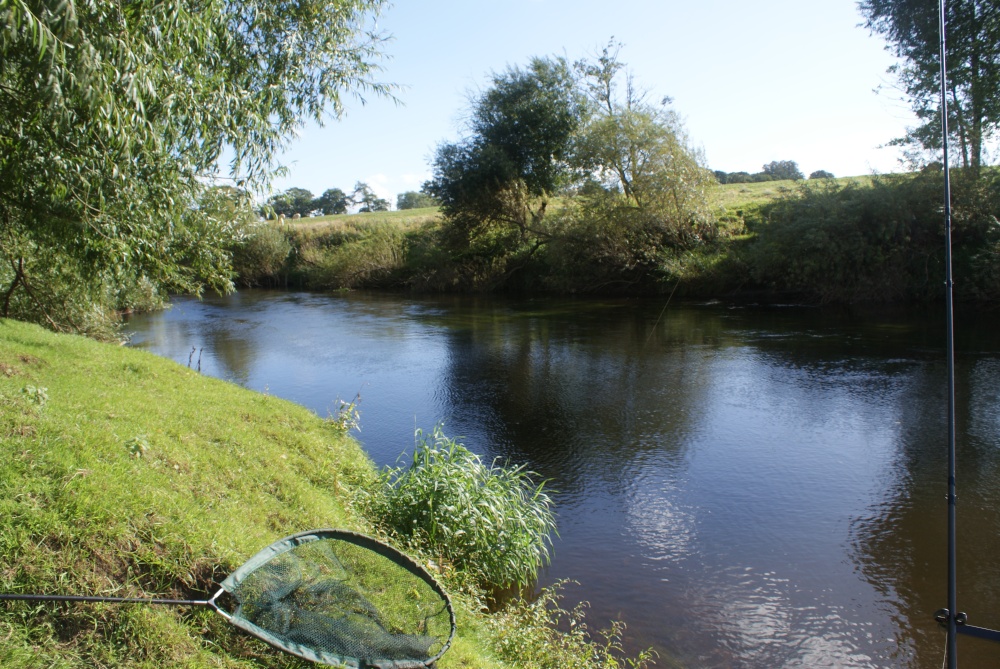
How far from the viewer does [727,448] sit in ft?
36.1

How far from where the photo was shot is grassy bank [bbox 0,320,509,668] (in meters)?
3.75

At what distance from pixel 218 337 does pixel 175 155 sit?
1535cm

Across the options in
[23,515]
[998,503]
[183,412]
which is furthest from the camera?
[998,503]

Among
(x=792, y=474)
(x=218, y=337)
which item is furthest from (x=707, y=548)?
(x=218, y=337)

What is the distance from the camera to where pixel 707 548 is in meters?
7.69

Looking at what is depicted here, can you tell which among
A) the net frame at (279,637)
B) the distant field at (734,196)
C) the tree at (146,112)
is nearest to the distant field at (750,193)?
the distant field at (734,196)

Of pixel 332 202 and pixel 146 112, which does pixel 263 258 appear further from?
pixel 332 202

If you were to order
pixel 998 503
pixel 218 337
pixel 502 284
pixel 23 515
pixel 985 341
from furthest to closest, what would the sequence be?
pixel 502 284 < pixel 218 337 < pixel 985 341 < pixel 998 503 < pixel 23 515

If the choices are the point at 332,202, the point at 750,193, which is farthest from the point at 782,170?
the point at 332,202

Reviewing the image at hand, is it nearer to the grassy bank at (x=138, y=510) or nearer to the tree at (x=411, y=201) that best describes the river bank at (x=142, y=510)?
the grassy bank at (x=138, y=510)

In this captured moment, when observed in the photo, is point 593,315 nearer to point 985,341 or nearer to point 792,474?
point 985,341

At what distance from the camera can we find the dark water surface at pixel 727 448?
21.1 feet

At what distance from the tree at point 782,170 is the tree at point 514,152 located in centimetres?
2212

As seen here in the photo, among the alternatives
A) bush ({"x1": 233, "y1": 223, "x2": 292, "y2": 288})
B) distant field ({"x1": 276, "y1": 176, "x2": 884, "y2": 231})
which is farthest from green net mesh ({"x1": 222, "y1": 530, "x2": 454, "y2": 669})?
bush ({"x1": 233, "y1": 223, "x2": 292, "y2": 288})
